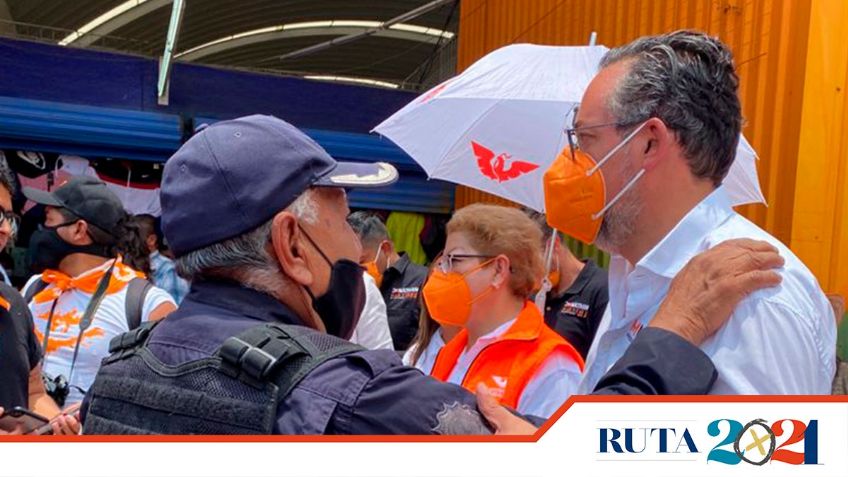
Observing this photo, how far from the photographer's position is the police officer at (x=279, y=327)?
1260mm

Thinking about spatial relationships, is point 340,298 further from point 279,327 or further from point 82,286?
point 82,286

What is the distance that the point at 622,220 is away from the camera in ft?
6.20

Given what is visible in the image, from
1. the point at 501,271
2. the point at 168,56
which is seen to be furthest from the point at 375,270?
the point at 168,56

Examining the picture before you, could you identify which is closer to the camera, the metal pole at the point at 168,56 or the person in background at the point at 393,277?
the person in background at the point at 393,277

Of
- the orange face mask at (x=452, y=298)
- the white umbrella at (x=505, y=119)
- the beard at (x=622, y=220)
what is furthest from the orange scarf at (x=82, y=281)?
the beard at (x=622, y=220)

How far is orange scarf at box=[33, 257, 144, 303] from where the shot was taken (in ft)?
11.9

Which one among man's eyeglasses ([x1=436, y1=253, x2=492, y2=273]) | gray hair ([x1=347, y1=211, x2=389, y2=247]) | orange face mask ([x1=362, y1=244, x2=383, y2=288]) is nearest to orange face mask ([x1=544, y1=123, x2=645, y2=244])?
man's eyeglasses ([x1=436, y1=253, x2=492, y2=273])

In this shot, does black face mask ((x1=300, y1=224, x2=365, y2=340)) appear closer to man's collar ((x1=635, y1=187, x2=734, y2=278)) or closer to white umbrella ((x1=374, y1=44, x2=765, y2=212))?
man's collar ((x1=635, y1=187, x2=734, y2=278))

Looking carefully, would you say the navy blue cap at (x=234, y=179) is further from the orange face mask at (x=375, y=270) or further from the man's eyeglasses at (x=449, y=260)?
the orange face mask at (x=375, y=270)

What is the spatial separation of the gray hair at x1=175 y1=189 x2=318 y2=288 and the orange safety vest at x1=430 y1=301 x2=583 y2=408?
130 cm

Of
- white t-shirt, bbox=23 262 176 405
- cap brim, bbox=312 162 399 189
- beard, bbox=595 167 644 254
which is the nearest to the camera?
cap brim, bbox=312 162 399 189

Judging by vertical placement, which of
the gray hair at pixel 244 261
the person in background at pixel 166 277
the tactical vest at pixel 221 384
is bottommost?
the person in background at pixel 166 277

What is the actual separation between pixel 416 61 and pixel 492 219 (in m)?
14.2

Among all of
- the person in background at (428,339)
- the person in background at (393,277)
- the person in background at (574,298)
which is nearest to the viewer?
the person in background at (428,339)
